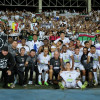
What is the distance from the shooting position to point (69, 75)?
733 cm

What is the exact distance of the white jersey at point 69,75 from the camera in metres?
7.26

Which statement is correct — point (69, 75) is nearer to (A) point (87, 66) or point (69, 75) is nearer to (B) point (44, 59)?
(A) point (87, 66)

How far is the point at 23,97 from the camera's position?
580 centimetres

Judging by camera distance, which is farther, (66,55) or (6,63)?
(66,55)

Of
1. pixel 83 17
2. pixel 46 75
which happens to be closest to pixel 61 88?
pixel 46 75

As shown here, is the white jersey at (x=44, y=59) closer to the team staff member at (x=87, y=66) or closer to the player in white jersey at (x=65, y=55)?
the player in white jersey at (x=65, y=55)

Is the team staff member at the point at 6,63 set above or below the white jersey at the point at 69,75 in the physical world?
above

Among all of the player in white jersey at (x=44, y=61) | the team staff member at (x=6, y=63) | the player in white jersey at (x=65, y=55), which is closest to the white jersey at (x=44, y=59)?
Answer: the player in white jersey at (x=44, y=61)

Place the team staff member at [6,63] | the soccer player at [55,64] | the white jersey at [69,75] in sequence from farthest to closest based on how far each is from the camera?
1. the soccer player at [55,64]
2. the white jersey at [69,75]
3. the team staff member at [6,63]

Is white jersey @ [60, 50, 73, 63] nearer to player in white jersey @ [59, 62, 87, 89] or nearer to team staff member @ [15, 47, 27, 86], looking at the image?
player in white jersey @ [59, 62, 87, 89]

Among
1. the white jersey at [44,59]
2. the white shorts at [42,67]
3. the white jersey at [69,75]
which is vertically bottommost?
the white jersey at [69,75]

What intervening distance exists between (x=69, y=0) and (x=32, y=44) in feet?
79.4

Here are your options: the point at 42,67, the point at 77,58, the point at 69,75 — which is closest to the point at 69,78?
the point at 69,75

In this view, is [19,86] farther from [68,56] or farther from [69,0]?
[69,0]
